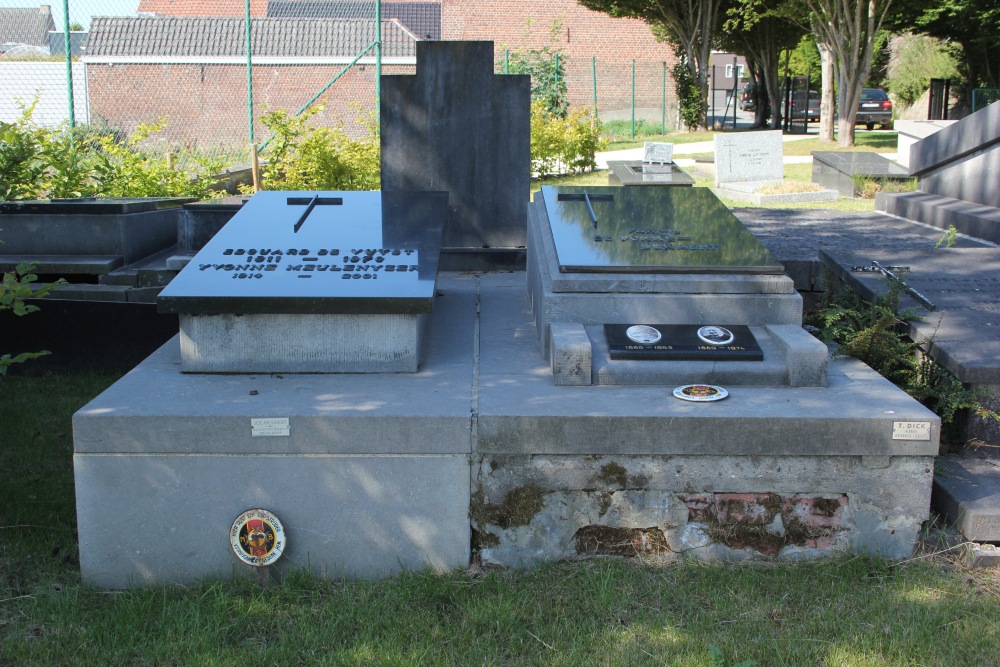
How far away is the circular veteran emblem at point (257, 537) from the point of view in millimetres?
3672

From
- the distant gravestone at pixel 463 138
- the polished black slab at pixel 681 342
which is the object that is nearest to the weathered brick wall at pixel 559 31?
the distant gravestone at pixel 463 138

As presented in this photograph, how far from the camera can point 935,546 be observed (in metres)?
3.77

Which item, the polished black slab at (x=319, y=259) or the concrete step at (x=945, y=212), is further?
the concrete step at (x=945, y=212)

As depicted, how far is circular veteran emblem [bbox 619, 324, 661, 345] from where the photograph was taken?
429 cm

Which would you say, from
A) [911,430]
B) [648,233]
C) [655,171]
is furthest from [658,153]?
[911,430]

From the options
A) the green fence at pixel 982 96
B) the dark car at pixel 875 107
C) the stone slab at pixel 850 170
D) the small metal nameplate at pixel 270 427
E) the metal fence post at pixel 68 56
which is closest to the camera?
the small metal nameplate at pixel 270 427

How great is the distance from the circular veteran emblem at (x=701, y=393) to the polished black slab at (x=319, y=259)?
1.08 metres

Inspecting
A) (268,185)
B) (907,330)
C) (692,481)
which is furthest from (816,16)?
(692,481)

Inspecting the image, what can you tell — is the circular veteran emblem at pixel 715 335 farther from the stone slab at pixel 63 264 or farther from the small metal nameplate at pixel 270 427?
the stone slab at pixel 63 264

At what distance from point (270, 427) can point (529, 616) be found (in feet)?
3.76

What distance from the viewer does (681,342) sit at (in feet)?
14.0

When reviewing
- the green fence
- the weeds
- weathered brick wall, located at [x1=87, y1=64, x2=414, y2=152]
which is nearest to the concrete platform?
the weeds

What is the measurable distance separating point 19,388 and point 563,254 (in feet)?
11.1

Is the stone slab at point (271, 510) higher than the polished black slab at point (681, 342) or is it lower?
lower
